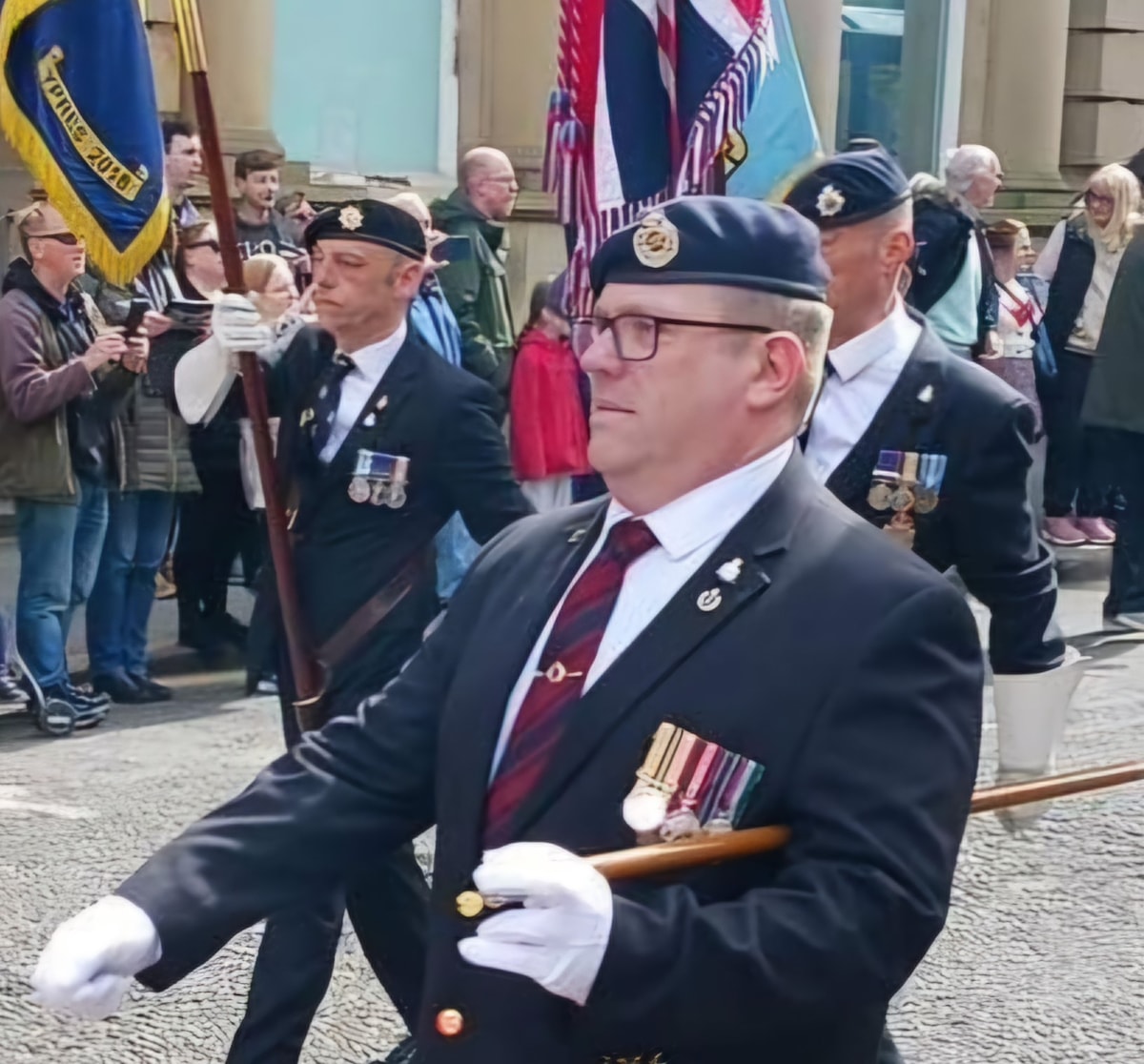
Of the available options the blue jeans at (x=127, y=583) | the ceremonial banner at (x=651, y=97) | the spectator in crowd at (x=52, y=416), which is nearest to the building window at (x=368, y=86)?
the blue jeans at (x=127, y=583)

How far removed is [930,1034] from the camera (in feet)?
15.9

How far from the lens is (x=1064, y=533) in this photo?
12.0 m

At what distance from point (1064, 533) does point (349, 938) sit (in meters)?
7.34

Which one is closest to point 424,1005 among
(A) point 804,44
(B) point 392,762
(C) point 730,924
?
(B) point 392,762

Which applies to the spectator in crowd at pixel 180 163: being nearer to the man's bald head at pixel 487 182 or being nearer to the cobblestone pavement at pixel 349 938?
the man's bald head at pixel 487 182

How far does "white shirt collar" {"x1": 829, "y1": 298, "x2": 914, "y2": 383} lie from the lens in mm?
3826

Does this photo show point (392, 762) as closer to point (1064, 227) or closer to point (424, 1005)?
point (424, 1005)

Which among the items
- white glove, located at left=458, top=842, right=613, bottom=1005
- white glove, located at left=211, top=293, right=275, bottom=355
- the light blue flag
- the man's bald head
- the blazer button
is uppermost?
the light blue flag

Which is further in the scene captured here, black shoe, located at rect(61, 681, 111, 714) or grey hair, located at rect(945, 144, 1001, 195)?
grey hair, located at rect(945, 144, 1001, 195)

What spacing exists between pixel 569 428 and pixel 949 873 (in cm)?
701

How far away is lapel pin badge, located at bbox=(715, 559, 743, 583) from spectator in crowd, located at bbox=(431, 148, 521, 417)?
21.9 feet

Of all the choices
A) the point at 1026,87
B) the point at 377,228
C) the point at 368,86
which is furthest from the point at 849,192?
the point at 1026,87

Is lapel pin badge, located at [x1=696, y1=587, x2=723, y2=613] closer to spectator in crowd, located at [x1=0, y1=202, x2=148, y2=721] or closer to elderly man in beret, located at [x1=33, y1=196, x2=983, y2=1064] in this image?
elderly man in beret, located at [x1=33, y1=196, x2=983, y2=1064]

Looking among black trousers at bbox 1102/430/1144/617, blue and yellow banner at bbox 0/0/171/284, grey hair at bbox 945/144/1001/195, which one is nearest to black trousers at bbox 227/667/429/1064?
blue and yellow banner at bbox 0/0/171/284
